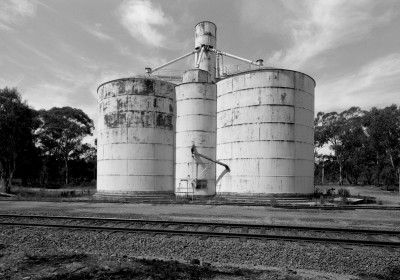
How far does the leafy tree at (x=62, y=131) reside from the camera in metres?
59.7

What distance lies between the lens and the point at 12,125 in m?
36.3

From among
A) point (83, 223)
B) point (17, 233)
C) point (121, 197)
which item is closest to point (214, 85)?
point (121, 197)

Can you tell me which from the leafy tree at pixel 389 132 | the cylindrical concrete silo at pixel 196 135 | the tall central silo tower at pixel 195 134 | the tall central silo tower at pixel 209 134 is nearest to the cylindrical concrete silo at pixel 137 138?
the tall central silo tower at pixel 209 134

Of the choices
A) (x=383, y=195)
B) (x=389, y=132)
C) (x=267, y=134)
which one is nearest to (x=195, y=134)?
(x=267, y=134)

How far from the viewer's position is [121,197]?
29203 millimetres

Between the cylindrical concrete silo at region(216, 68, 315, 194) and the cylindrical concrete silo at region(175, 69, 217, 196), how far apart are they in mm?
1445

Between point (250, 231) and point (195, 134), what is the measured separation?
1871cm

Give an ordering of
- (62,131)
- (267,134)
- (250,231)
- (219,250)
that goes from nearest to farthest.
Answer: (219,250), (250,231), (267,134), (62,131)

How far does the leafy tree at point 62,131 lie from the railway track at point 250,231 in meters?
48.7

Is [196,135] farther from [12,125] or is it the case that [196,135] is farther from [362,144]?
[362,144]

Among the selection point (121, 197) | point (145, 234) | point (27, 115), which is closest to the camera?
point (145, 234)

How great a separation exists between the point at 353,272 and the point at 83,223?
10.8 meters

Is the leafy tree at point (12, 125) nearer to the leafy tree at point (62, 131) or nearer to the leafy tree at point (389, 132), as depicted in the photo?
the leafy tree at point (62, 131)

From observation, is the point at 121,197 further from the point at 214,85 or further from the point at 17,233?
the point at 17,233
